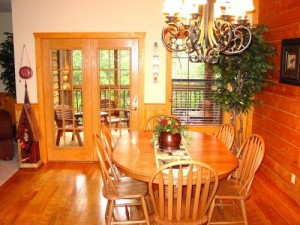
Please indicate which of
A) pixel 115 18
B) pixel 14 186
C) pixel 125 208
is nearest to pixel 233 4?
pixel 125 208

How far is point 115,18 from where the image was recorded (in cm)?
465

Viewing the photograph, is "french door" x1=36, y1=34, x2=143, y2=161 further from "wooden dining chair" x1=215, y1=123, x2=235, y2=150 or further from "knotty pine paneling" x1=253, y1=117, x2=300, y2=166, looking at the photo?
"knotty pine paneling" x1=253, y1=117, x2=300, y2=166

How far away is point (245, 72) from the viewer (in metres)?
4.13

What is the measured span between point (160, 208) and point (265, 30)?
2.89 metres

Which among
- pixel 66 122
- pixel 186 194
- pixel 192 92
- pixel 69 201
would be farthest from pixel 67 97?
pixel 186 194

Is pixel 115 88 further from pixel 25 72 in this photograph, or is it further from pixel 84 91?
pixel 25 72

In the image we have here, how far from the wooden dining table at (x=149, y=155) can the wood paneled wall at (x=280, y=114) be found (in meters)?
0.98

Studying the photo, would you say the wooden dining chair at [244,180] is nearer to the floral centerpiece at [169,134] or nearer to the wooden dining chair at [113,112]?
the floral centerpiece at [169,134]

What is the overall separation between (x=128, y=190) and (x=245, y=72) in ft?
7.56

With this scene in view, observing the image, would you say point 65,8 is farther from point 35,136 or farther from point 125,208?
point 125,208

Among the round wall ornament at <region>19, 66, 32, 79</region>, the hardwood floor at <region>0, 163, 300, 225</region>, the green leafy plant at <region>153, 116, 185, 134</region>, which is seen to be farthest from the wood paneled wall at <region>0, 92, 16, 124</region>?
the green leafy plant at <region>153, 116, 185, 134</region>

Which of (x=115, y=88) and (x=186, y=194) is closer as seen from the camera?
(x=186, y=194)

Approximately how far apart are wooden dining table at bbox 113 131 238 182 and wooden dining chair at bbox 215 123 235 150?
140 millimetres

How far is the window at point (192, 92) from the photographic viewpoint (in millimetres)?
4926
